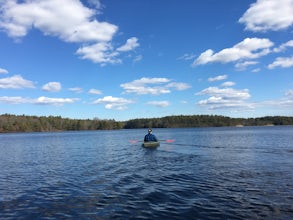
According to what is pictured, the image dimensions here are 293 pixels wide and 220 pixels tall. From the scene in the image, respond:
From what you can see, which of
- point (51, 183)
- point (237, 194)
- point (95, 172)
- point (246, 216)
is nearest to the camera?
point (246, 216)

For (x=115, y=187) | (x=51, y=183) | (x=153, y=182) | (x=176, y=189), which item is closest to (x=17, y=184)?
(x=51, y=183)

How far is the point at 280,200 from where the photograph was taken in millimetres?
15609

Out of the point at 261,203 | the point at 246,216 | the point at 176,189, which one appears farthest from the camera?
the point at 176,189

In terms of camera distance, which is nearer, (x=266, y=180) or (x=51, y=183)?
(x=266, y=180)

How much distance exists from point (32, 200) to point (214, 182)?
11640 millimetres

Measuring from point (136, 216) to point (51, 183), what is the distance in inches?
410

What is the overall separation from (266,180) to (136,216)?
10938 millimetres

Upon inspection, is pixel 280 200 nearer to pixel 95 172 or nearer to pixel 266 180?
pixel 266 180

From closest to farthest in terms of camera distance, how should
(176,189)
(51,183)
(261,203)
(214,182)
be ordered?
(261,203)
(176,189)
(214,182)
(51,183)

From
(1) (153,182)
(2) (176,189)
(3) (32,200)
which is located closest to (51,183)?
(3) (32,200)

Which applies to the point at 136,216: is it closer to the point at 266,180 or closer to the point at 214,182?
the point at 214,182

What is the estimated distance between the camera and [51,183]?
872 inches

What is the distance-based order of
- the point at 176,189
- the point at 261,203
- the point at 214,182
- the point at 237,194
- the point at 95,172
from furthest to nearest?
the point at 95,172 < the point at 214,182 < the point at 176,189 < the point at 237,194 < the point at 261,203

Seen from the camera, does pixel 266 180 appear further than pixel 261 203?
Yes
